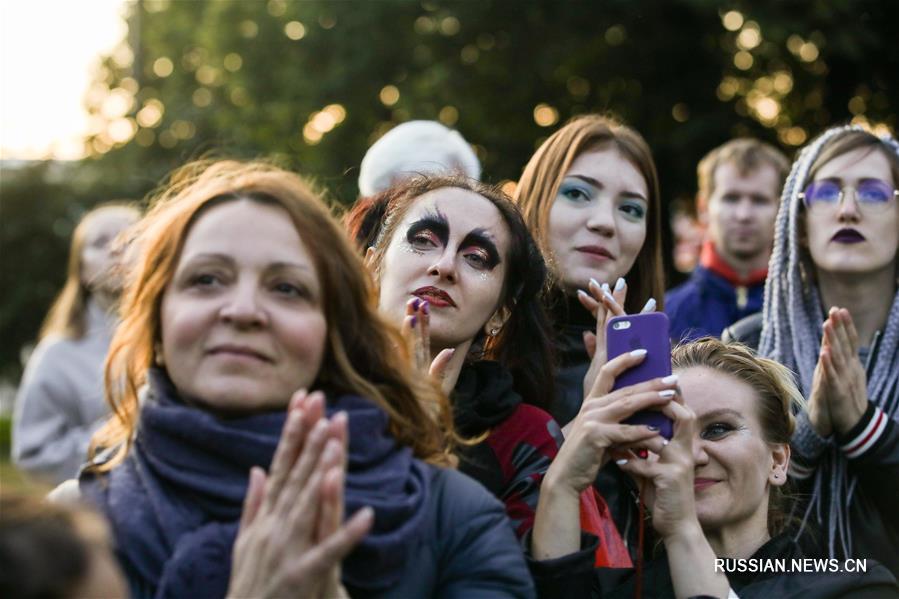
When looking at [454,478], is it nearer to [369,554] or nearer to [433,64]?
[369,554]

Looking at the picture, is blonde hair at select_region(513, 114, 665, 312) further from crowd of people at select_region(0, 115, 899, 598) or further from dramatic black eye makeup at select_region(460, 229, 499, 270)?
dramatic black eye makeup at select_region(460, 229, 499, 270)

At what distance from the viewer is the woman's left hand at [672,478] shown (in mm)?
2756

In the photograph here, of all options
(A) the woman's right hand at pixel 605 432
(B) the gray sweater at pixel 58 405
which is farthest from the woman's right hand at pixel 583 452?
(B) the gray sweater at pixel 58 405

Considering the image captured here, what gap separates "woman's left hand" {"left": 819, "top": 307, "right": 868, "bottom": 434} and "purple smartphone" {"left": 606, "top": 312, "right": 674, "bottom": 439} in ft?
3.34

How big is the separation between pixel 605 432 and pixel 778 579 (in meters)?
0.73

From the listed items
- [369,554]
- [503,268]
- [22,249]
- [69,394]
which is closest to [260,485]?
[369,554]

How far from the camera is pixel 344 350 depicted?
243 cm

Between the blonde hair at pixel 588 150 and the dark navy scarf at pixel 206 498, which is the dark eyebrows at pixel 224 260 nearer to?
the dark navy scarf at pixel 206 498

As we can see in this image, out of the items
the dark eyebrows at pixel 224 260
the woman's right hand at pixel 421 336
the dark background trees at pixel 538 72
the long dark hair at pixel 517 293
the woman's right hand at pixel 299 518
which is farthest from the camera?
the dark background trees at pixel 538 72

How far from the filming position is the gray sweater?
19.1 ft

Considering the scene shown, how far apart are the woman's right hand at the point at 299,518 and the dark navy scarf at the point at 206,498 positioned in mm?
135

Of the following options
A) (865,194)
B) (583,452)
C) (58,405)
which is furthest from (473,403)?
(58,405)

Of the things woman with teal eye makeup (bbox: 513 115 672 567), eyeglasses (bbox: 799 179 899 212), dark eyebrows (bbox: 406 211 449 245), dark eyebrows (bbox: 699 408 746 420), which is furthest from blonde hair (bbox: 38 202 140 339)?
dark eyebrows (bbox: 699 408 746 420)

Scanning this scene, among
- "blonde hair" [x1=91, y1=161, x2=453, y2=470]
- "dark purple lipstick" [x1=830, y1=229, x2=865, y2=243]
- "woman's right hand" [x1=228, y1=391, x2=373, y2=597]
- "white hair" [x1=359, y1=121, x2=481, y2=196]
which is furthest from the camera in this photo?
"white hair" [x1=359, y1=121, x2=481, y2=196]
